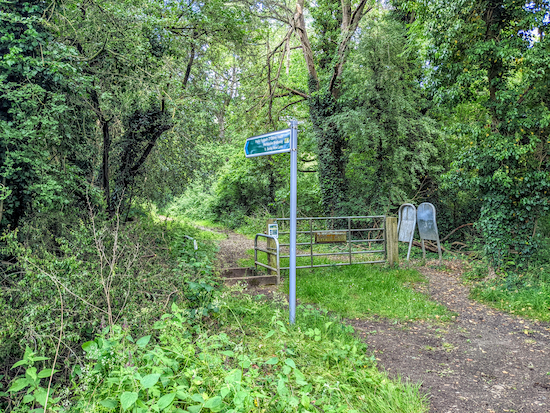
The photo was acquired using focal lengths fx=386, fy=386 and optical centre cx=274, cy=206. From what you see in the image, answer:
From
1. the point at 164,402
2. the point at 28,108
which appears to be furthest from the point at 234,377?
the point at 28,108

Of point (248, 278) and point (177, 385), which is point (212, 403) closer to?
point (177, 385)

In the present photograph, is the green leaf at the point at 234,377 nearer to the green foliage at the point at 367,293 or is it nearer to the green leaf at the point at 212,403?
the green leaf at the point at 212,403

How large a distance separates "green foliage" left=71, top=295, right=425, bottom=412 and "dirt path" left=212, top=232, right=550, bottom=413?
0.45 meters

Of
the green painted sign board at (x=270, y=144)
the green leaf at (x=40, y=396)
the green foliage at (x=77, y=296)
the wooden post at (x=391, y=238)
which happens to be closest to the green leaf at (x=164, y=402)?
the green leaf at (x=40, y=396)

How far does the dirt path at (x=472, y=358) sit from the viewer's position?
3625 millimetres

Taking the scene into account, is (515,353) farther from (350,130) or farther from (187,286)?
(350,130)

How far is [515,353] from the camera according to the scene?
15.6ft

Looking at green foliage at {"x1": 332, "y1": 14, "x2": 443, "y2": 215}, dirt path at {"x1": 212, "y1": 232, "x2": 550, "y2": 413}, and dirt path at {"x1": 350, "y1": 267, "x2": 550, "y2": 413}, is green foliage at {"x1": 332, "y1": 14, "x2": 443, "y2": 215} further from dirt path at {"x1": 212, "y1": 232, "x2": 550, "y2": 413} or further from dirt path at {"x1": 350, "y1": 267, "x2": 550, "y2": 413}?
dirt path at {"x1": 350, "y1": 267, "x2": 550, "y2": 413}

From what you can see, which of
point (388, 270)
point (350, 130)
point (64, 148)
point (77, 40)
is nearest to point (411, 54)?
point (350, 130)

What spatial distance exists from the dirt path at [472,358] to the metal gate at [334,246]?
7.51ft

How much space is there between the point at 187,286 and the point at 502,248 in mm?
6529

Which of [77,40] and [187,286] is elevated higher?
[77,40]

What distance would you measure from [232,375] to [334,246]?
10.2 meters

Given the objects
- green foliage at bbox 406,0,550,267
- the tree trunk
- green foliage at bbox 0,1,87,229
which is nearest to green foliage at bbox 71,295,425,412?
green foliage at bbox 0,1,87,229
